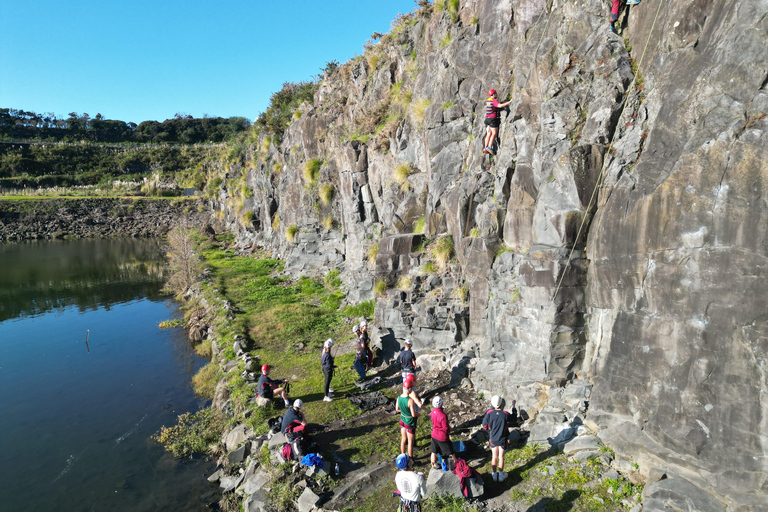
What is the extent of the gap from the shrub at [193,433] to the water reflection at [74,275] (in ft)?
74.6

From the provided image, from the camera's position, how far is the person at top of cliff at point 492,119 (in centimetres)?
1426

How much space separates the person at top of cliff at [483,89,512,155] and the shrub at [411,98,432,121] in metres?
5.42

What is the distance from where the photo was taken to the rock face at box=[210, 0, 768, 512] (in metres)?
7.37

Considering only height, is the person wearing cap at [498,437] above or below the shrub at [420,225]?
below

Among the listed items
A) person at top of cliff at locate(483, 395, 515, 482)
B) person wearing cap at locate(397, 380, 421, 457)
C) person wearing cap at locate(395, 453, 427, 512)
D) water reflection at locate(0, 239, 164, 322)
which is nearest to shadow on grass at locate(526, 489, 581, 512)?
person at top of cliff at locate(483, 395, 515, 482)

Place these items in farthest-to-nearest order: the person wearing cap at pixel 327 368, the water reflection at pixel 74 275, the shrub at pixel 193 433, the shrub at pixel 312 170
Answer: the water reflection at pixel 74 275
the shrub at pixel 312 170
the person wearing cap at pixel 327 368
the shrub at pixel 193 433

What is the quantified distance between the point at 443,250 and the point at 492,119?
16.3 ft

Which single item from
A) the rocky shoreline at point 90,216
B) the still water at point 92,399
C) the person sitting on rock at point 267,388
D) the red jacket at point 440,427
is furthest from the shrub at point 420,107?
the rocky shoreline at point 90,216

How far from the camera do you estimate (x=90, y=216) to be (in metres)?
81.9

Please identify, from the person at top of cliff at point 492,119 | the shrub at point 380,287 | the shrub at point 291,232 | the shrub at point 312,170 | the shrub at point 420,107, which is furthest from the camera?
the shrub at point 291,232

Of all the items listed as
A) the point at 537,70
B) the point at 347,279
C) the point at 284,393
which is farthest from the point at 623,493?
the point at 347,279

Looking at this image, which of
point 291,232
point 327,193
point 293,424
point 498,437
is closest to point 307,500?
point 293,424

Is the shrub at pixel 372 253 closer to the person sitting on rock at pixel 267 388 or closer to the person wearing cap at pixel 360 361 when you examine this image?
the person wearing cap at pixel 360 361

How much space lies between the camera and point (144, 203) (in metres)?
88.4
